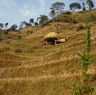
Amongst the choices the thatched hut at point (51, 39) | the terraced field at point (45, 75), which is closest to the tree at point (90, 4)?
the thatched hut at point (51, 39)

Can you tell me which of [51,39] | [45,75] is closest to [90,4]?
[51,39]

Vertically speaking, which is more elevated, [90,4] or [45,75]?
[90,4]

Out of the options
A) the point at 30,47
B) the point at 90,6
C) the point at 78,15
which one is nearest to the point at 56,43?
the point at 30,47

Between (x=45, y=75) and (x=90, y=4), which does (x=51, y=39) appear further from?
(x=90, y=4)

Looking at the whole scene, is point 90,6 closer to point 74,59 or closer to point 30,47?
point 30,47

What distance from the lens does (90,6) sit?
607 feet

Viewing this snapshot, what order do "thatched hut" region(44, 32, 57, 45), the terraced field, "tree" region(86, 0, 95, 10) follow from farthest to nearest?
"tree" region(86, 0, 95, 10) < "thatched hut" region(44, 32, 57, 45) < the terraced field

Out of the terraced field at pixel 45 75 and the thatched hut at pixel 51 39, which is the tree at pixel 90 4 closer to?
the thatched hut at pixel 51 39

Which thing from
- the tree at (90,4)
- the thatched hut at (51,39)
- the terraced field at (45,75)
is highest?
the tree at (90,4)

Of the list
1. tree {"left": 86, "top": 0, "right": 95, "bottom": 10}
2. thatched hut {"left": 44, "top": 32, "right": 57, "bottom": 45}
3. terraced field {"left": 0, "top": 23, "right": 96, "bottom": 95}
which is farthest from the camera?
tree {"left": 86, "top": 0, "right": 95, "bottom": 10}

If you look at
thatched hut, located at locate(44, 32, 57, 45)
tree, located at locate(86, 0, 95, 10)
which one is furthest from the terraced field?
tree, located at locate(86, 0, 95, 10)

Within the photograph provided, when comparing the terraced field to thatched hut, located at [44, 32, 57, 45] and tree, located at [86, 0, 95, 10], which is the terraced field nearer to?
thatched hut, located at [44, 32, 57, 45]

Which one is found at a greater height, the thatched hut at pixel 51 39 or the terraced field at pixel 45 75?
the thatched hut at pixel 51 39

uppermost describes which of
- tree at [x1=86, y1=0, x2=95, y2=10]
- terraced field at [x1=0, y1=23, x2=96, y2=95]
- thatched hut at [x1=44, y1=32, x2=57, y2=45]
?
tree at [x1=86, y1=0, x2=95, y2=10]
